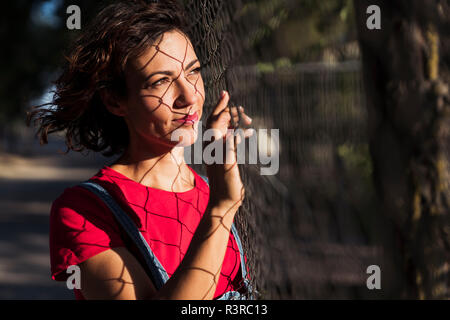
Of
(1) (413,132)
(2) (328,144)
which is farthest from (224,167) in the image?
(2) (328,144)

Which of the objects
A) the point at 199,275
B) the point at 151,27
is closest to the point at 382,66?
the point at 151,27

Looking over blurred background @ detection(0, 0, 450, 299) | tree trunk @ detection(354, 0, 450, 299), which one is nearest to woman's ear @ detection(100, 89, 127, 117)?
blurred background @ detection(0, 0, 450, 299)

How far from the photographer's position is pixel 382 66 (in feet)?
6.61

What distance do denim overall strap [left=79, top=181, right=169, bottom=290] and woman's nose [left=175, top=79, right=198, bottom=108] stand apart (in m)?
0.26

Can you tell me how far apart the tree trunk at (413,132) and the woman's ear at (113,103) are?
0.99 metres

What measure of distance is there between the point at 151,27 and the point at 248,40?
229 cm

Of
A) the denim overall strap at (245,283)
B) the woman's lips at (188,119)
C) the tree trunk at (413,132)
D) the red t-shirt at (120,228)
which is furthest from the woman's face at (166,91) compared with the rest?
the tree trunk at (413,132)

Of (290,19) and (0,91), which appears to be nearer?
(290,19)

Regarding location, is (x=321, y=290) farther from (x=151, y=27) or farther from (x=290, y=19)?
(x=151, y=27)

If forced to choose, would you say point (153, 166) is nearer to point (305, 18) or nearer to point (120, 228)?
point (120, 228)

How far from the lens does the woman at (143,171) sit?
3.70 feet

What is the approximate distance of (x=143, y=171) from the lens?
1433 mm

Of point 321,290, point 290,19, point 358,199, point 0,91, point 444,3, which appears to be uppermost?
point 0,91

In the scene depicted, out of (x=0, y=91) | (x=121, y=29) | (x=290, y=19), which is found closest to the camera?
(x=121, y=29)
